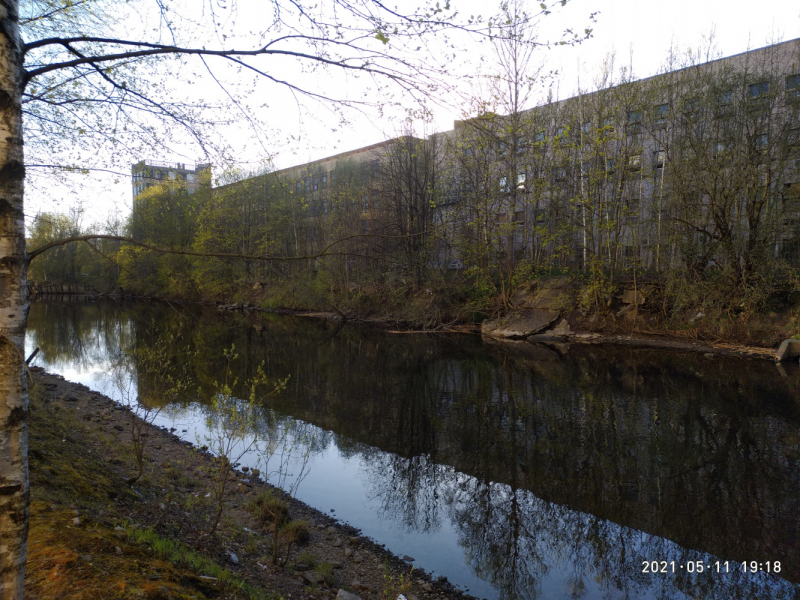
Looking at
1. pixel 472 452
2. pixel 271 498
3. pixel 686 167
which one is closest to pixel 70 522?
pixel 271 498

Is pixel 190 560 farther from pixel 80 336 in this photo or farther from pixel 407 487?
pixel 80 336

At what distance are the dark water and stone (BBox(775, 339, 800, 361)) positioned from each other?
30.9 inches

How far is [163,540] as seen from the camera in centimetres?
437

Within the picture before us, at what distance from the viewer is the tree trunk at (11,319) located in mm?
2041

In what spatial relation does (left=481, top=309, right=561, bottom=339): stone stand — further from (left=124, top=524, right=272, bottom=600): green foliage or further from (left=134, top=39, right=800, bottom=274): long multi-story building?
(left=124, top=524, right=272, bottom=600): green foliage

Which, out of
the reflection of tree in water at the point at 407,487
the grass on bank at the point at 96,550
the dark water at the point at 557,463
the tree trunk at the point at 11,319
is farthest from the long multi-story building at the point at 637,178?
the tree trunk at the point at 11,319

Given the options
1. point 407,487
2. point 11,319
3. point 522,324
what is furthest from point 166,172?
point 522,324

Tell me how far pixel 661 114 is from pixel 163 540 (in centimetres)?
2648

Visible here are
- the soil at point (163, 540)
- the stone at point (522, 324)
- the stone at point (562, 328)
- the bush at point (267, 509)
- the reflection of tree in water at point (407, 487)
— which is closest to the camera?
the soil at point (163, 540)

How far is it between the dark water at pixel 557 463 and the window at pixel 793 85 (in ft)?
35.8

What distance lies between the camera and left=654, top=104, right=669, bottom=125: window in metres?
22.7

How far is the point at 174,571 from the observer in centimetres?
356

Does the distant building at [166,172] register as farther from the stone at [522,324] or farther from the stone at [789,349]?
the stone at [522,324]

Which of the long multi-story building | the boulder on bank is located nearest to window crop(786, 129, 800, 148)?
the long multi-story building
